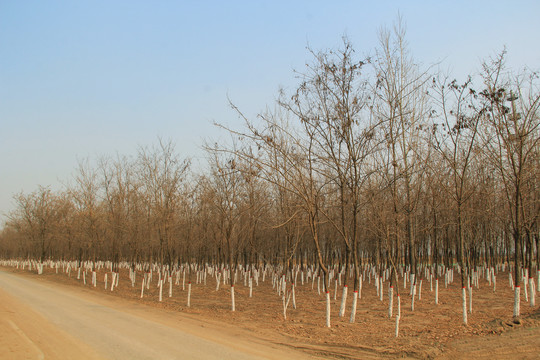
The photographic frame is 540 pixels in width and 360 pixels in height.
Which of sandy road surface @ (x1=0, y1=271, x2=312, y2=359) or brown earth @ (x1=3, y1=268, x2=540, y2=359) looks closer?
sandy road surface @ (x1=0, y1=271, x2=312, y2=359)

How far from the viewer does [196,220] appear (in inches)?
962

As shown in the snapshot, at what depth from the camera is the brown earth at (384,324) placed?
7633 millimetres

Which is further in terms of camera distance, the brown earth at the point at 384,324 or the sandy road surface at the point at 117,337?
the brown earth at the point at 384,324

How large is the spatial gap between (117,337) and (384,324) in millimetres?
7282

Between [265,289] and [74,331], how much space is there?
14.2 metres

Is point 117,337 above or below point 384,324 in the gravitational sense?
above

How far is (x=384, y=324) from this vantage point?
36.3 feet

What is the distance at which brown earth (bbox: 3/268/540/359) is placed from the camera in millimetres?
7633

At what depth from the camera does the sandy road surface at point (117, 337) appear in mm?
7305

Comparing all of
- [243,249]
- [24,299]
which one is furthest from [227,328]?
[243,249]

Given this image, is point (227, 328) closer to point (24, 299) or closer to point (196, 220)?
point (24, 299)

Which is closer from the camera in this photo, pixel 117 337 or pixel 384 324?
pixel 117 337

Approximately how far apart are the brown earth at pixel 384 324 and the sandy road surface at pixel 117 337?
961 millimetres

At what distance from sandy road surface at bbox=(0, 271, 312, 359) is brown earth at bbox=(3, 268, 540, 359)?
96cm
